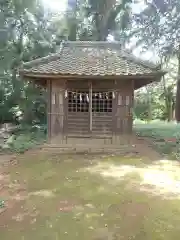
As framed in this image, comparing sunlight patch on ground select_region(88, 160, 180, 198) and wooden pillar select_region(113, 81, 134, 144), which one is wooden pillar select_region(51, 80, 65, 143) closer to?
wooden pillar select_region(113, 81, 134, 144)

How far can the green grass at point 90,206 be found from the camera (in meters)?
4.36

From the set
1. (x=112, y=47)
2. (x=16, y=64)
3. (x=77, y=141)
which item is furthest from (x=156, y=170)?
(x=16, y=64)

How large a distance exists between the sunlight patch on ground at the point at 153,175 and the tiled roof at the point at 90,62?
3340 millimetres

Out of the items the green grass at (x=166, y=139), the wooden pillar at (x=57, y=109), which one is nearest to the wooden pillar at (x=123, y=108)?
the green grass at (x=166, y=139)

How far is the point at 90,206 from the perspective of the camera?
5.36 meters

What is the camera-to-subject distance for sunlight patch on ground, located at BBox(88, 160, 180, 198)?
20.9 feet

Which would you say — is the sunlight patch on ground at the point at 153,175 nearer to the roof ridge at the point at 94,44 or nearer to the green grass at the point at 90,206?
the green grass at the point at 90,206

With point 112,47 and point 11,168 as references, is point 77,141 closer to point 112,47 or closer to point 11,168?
point 11,168

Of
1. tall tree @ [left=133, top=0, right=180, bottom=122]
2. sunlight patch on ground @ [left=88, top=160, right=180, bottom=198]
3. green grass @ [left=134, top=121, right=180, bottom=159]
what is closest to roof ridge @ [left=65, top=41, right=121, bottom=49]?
green grass @ [left=134, top=121, right=180, bottom=159]

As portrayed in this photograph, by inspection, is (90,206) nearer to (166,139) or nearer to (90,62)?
(90,62)

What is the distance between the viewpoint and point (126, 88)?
36.4ft

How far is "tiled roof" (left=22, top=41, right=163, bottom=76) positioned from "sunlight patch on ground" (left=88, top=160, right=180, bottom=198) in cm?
334

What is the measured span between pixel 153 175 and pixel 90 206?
266 centimetres

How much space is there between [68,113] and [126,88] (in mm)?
2309
